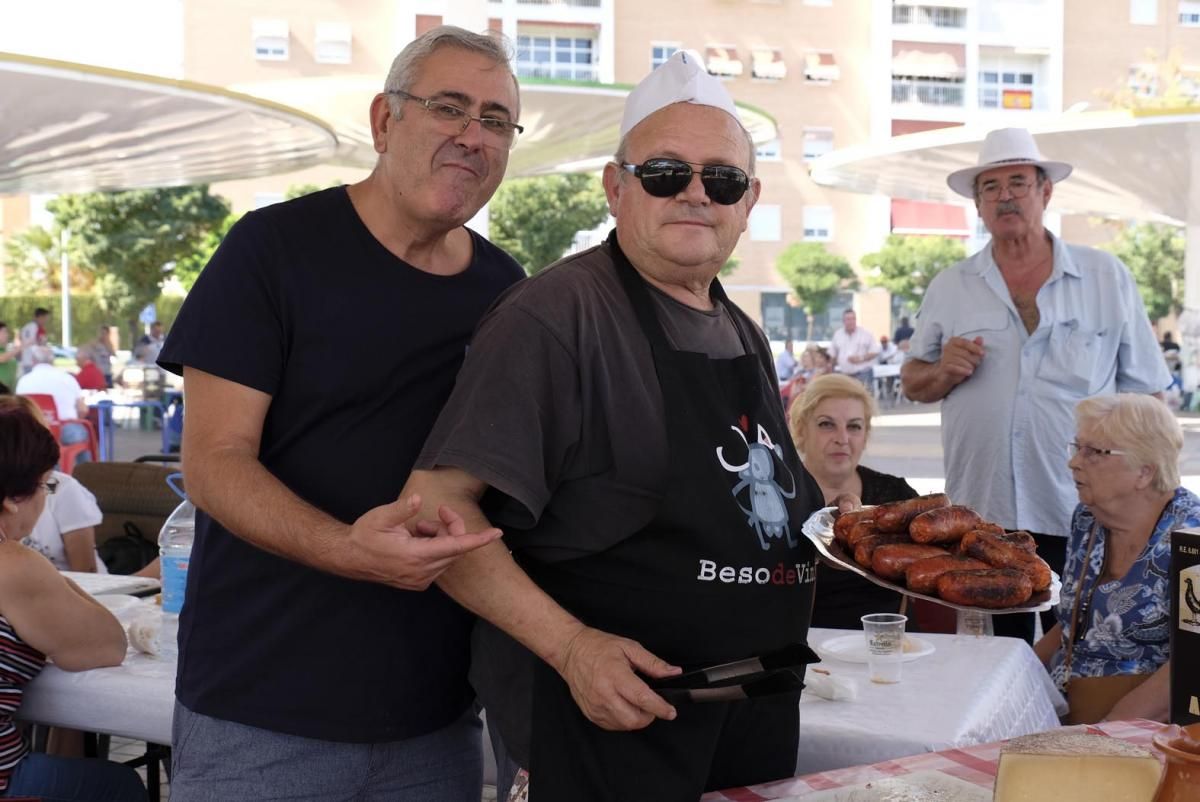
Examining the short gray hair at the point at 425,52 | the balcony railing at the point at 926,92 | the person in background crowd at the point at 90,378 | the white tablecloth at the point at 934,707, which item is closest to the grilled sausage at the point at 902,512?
the white tablecloth at the point at 934,707

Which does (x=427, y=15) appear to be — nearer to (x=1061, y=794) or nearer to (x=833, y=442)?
(x=833, y=442)

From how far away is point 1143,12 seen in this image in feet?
176

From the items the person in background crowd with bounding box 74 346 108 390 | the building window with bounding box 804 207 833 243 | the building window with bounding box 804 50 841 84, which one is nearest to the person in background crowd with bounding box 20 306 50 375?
the person in background crowd with bounding box 74 346 108 390

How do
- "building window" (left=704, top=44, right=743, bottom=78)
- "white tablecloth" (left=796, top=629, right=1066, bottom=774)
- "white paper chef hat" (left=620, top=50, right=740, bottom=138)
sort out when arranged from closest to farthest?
"white paper chef hat" (left=620, top=50, right=740, bottom=138) < "white tablecloth" (left=796, top=629, right=1066, bottom=774) < "building window" (left=704, top=44, right=743, bottom=78)

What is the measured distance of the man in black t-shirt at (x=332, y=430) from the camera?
1.96 meters

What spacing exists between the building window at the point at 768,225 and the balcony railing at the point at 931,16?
30.8 ft

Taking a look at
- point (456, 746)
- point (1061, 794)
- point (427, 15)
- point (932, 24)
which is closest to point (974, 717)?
point (456, 746)

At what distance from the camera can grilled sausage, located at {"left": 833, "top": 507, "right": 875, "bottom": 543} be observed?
2260 millimetres

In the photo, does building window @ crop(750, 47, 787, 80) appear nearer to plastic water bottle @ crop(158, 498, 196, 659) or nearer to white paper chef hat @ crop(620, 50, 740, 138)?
plastic water bottle @ crop(158, 498, 196, 659)

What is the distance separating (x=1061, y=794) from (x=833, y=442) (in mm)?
3212

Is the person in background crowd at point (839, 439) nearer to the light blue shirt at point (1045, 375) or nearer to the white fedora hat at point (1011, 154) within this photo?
the light blue shirt at point (1045, 375)

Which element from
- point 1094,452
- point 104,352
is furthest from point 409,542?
point 104,352

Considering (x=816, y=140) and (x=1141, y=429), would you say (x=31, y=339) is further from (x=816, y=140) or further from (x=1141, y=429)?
(x=816, y=140)

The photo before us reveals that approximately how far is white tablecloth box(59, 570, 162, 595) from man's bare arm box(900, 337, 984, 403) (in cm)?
281
